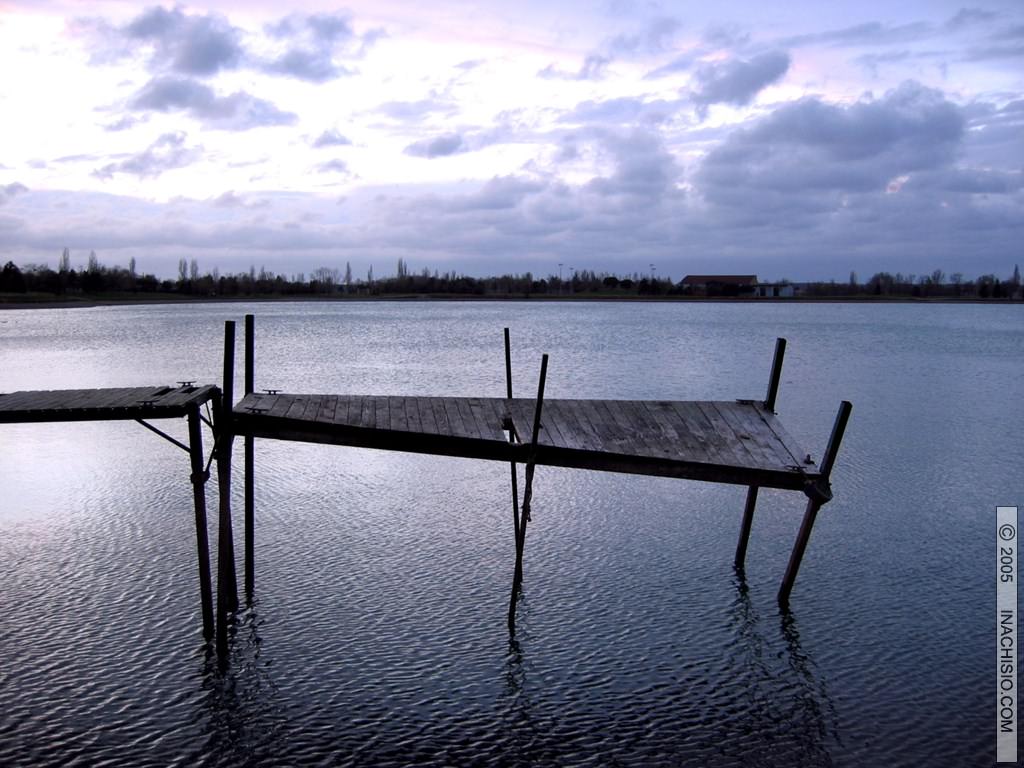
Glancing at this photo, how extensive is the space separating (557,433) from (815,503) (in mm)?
3160

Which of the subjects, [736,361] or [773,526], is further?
[736,361]

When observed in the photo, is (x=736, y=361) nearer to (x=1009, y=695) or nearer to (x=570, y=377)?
(x=570, y=377)

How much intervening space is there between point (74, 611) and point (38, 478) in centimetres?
821

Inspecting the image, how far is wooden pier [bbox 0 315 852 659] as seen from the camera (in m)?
10.8

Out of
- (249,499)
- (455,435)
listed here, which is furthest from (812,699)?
(249,499)

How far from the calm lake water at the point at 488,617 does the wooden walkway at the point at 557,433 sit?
2.01m

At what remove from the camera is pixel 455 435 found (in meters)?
10.9

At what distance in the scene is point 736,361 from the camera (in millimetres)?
49469

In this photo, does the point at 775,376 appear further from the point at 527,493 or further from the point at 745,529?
the point at 527,493

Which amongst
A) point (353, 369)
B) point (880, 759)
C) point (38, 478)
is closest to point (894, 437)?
point (880, 759)

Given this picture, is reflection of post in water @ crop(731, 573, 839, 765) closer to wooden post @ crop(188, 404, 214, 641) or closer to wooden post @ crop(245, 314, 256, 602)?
wooden post @ crop(188, 404, 214, 641)

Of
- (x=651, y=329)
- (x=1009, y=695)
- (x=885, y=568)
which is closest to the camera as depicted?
(x=1009, y=695)

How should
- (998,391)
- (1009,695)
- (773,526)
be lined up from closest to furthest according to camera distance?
(1009,695)
(773,526)
(998,391)

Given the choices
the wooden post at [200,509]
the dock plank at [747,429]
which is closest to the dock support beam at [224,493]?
the wooden post at [200,509]
